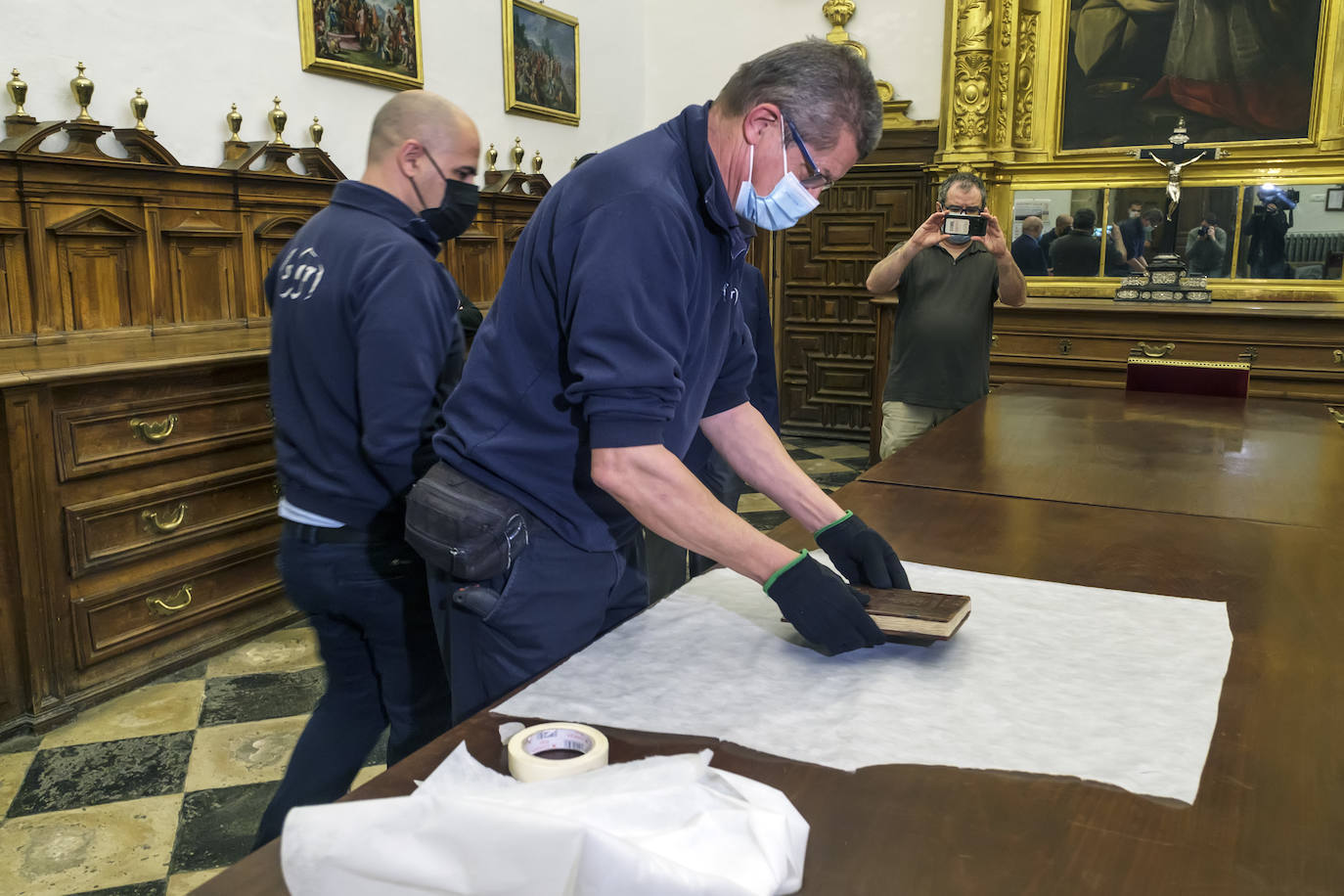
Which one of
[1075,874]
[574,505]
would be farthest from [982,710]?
[574,505]

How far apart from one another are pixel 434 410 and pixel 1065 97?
5.83 m

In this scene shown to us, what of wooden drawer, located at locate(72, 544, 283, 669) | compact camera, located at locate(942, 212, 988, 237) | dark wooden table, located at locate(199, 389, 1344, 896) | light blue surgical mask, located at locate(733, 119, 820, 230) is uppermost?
compact camera, located at locate(942, 212, 988, 237)

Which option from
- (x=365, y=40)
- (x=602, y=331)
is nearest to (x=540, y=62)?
(x=365, y=40)

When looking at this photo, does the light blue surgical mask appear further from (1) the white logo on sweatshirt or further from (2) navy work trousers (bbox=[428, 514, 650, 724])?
(1) the white logo on sweatshirt

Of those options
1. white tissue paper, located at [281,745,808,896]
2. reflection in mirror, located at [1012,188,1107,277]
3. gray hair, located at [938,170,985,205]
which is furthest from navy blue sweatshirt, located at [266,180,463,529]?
reflection in mirror, located at [1012,188,1107,277]

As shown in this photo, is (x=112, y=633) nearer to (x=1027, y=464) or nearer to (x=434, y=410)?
(x=434, y=410)

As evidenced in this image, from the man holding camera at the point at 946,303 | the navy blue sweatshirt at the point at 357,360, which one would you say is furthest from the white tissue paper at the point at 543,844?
the man holding camera at the point at 946,303

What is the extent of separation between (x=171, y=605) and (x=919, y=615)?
294 cm

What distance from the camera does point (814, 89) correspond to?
144 cm

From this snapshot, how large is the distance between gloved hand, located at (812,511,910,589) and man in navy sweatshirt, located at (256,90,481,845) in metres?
A: 0.77

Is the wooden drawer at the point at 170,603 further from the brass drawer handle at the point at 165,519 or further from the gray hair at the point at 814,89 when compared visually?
the gray hair at the point at 814,89

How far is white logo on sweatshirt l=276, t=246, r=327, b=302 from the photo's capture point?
6.50 ft

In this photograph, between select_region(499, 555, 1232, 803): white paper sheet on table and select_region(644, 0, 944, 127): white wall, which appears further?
select_region(644, 0, 944, 127): white wall

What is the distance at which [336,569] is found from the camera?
2000 millimetres
